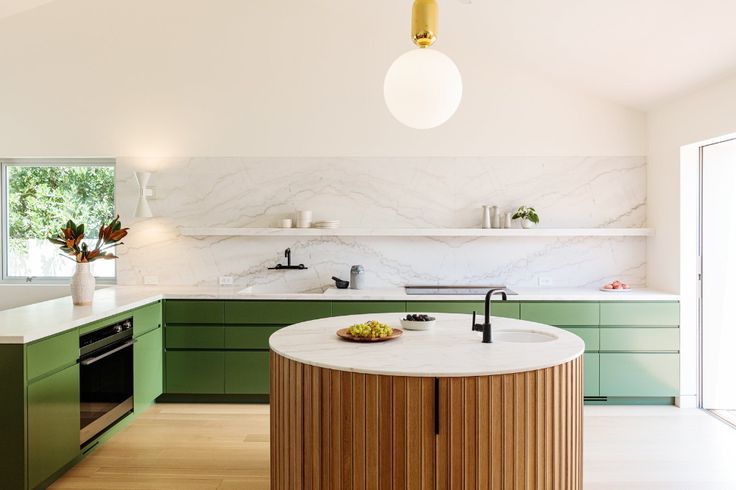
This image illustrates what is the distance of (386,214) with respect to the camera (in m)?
4.83

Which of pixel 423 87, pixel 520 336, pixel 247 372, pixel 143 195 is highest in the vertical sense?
pixel 423 87

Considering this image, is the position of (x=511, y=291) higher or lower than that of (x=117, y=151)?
lower

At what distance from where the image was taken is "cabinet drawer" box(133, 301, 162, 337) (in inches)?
149

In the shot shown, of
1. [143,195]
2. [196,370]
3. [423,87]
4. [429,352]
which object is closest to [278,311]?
[196,370]

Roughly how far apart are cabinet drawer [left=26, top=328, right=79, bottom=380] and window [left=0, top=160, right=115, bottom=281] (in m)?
2.27

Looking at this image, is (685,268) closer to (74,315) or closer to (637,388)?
(637,388)

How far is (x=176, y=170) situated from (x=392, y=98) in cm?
329

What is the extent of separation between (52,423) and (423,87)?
241cm

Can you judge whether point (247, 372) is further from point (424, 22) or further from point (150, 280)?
point (424, 22)

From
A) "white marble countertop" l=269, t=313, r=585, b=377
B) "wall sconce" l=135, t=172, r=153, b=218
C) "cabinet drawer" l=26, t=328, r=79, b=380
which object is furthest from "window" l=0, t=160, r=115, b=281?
"white marble countertop" l=269, t=313, r=585, b=377

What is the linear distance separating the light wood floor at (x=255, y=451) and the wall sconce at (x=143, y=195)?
62.5 inches

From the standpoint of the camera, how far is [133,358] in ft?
12.3

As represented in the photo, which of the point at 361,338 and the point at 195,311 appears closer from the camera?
the point at 361,338

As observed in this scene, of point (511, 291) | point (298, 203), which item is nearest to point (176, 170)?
point (298, 203)
